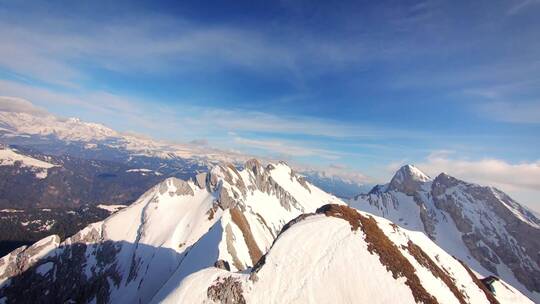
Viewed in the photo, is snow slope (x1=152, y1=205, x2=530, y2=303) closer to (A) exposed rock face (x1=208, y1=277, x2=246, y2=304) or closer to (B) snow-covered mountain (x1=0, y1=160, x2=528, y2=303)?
(A) exposed rock face (x1=208, y1=277, x2=246, y2=304)

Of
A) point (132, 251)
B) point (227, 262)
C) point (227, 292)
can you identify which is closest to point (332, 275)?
point (227, 292)

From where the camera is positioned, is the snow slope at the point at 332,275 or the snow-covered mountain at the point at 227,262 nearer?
the snow slope at the point at 332,275

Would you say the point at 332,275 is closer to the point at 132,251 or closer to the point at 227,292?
the point at 227,292

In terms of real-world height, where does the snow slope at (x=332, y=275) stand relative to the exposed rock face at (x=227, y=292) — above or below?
above

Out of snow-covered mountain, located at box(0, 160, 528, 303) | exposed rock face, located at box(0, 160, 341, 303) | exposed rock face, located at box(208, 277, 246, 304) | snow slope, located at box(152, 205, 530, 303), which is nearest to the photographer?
exposed rock face, located at box(208, 277, 246, 304)

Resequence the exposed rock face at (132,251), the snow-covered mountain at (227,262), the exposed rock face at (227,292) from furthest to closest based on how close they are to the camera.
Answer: the exposed rock face at (132,251)
the snow-covered mountain at (227,262)
the exposed rock face at (227,292)

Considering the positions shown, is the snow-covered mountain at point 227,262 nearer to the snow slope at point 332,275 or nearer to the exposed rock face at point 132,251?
the snow slope at point 332,275

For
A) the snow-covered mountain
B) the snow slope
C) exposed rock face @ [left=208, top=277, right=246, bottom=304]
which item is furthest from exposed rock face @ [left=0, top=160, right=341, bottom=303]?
exposed rock face @ [left=208, top=277, right=246, bottom=304]

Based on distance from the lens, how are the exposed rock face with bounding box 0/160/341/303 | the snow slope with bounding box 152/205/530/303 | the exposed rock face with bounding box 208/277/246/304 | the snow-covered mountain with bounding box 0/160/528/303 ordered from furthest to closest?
the exposed rock face with bounding box 0/160/341/303
the snow-covered mountain with bounding box 0/160/528/303
the snow slope with bounding box 152/205/530/303
the exposed rock face with bounding box 208/277/246/304

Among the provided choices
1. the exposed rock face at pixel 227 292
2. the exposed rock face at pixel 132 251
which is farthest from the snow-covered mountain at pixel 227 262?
the exposed rock face at pixel 132 251
